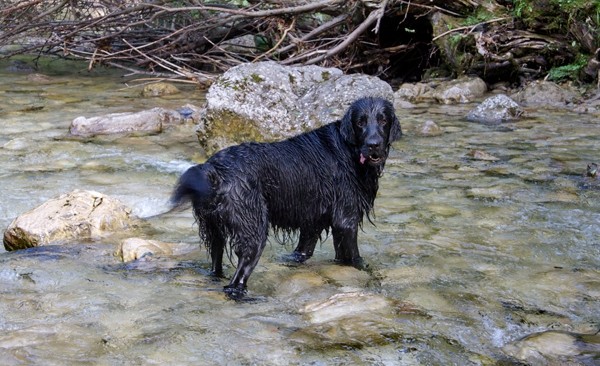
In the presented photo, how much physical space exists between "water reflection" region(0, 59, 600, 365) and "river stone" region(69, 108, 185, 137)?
1092 millimetres

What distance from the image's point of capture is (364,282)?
478 centimetres

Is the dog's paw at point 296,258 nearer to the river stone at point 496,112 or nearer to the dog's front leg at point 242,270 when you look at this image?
the dog's front leg at point 242,270

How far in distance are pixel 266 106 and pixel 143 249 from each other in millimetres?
3359

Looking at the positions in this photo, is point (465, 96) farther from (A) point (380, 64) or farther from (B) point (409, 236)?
(B) point (409, 236)

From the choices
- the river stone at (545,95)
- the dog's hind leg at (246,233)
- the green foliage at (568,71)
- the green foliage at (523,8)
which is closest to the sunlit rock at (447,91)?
the river stone at (545,95)

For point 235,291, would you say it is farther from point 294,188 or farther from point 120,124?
point 120,124

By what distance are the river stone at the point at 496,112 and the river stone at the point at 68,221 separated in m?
5.74

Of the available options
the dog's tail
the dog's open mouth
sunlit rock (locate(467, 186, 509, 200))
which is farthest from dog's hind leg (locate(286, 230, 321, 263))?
sunlit rock (locate(467, 186, 509, 200))

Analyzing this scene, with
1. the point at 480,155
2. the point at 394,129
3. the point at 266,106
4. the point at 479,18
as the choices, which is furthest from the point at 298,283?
the point at 479,18

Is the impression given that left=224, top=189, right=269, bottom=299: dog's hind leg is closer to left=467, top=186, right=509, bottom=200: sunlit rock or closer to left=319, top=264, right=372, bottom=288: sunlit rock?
left=319, top=264, right=372, bottom=288: sunlit rock

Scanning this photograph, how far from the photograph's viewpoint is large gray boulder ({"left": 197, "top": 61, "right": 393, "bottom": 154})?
798cm

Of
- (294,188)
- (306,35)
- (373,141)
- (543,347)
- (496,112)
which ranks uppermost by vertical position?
(306,35)

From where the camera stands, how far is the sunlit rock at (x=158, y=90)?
12.8 metres

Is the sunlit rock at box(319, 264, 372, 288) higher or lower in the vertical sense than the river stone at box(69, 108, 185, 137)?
lower
